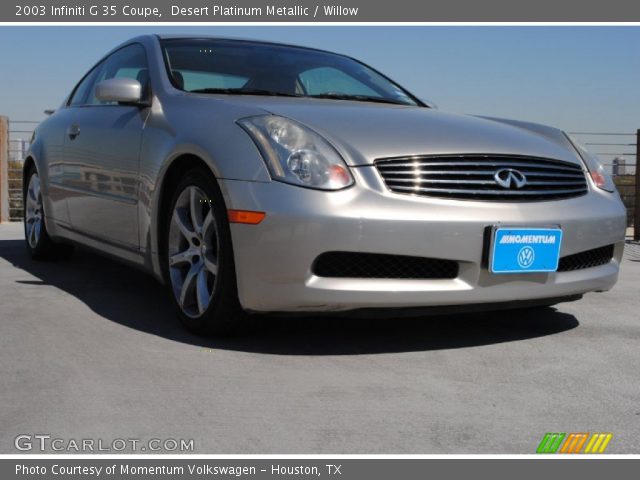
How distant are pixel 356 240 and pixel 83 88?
321 centimetres

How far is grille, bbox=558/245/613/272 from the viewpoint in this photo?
3762 mm

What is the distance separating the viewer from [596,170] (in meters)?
4.08

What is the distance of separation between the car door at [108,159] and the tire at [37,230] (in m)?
0.82

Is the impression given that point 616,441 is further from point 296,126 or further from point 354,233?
point 296,126

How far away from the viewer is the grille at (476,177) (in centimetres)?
337

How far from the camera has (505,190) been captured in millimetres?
3543

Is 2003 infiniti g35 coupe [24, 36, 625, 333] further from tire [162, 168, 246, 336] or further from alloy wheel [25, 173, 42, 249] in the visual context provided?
alloy wheel [25, 173, 42, 249]

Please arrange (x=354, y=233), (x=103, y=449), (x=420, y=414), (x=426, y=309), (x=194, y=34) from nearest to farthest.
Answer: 1. (x=103, y=449)
2. (x=420, y=414)
3. (x=354, y=233)
4. (x=426, y=309)
5. (x=194, y=34)

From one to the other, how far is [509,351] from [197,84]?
202 centimetres

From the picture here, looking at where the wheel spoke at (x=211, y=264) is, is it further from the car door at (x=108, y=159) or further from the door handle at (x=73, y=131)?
the door handle at (x=73, y=131)

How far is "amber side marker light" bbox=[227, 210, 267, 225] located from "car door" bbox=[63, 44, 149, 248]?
98cm

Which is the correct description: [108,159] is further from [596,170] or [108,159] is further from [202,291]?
[596,170]

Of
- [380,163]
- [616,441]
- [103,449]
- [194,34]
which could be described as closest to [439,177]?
[380,163]

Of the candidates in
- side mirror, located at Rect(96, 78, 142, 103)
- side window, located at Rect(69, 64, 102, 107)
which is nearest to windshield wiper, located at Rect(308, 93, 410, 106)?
side mirror, located at Rect(96, 78, 142, 103)
